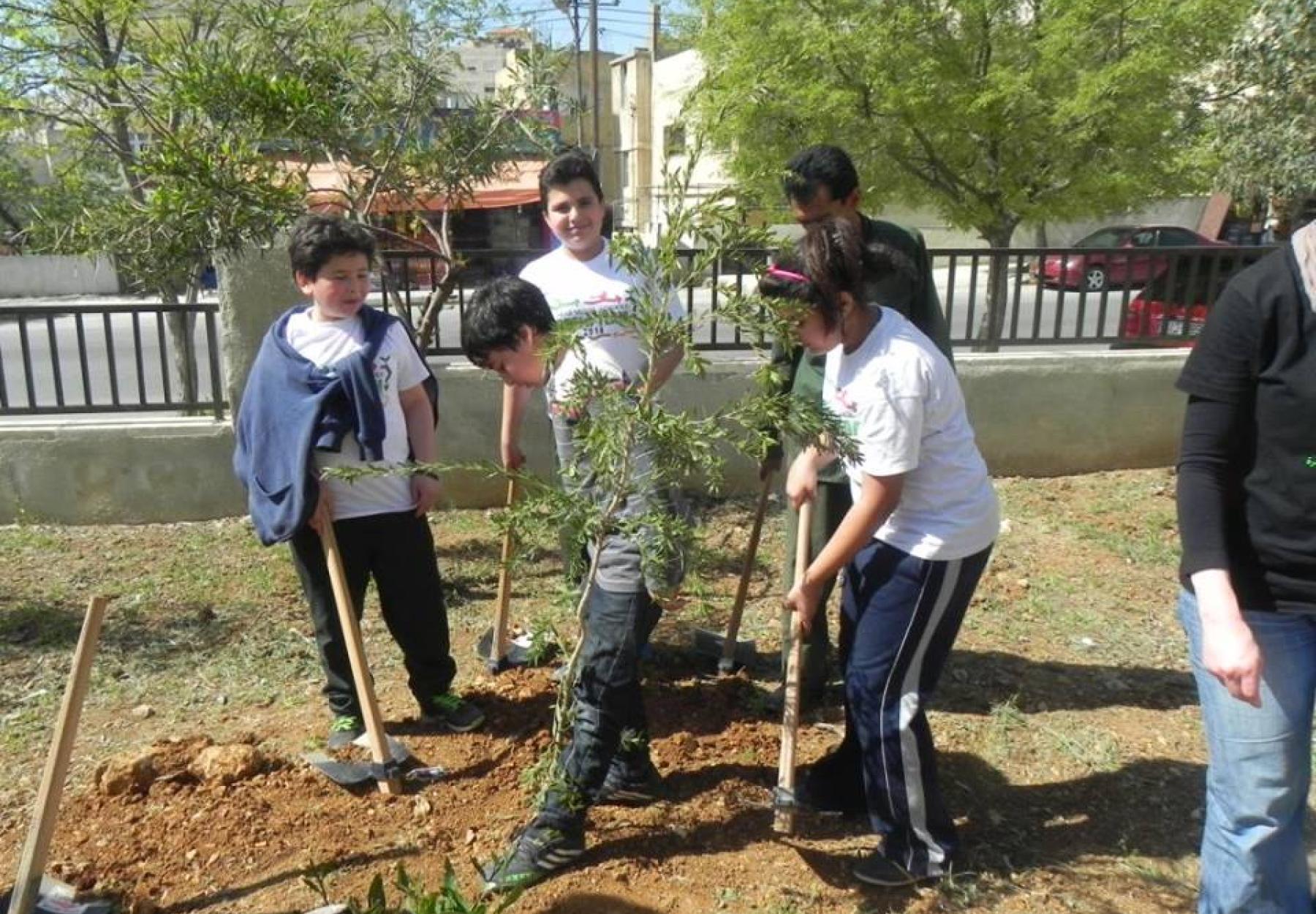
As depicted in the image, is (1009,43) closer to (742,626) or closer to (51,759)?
(742,626)

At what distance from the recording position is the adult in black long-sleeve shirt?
184cm

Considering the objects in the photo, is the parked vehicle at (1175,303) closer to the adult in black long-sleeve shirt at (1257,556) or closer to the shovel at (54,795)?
the adult in black long-sleeve shirt at (1257,556)

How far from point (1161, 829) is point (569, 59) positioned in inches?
161

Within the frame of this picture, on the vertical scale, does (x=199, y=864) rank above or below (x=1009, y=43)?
below

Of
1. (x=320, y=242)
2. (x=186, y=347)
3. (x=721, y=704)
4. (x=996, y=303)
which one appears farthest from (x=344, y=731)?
(x=996, y=303)

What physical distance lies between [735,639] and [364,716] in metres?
1.42

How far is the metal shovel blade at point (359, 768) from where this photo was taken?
2.94m

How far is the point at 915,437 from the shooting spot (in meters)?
2.26

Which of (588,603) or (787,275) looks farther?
(588,603)

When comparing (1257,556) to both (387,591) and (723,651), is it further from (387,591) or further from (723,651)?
(387,591)

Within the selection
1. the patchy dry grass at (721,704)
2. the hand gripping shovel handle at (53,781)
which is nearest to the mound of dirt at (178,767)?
the patchy dry grass at (721,704)

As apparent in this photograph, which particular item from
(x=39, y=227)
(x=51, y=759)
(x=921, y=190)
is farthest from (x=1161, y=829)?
(x=921, y=190)

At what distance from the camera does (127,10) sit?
220 inches

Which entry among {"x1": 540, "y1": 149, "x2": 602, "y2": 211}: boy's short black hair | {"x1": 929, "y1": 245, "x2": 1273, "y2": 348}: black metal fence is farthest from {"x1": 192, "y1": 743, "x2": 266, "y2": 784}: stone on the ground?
{"x1": 929, "y1": 245, "x2": 1273, "y2": 348}: black metal fence
